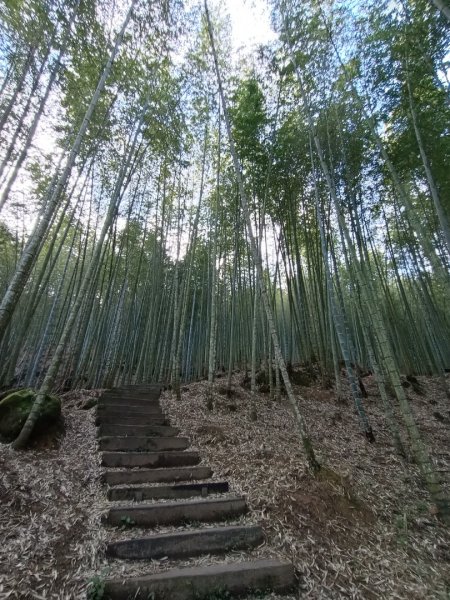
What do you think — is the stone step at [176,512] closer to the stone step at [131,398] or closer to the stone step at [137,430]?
the stone step at [137,430]

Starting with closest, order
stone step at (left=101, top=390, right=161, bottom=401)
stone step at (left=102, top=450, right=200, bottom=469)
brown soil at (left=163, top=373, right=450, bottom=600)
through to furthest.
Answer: brown soil at (left=163, top=373, right=450, bottom=600)
stone step at (left=102, top=450, right=200, bottom=469)
stone step at (left=101, top=390, right=161, bottom=401)

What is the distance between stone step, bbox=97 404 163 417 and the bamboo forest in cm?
4

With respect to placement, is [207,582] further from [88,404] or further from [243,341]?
[243,341]

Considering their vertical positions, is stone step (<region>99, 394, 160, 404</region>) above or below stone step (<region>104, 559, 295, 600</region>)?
above

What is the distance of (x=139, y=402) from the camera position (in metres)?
5.10

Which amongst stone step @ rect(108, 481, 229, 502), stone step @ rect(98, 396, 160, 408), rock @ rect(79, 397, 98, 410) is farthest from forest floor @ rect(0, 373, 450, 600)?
stone step @ rect(98, 396, 160, 408)

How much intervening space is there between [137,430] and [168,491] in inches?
55.5

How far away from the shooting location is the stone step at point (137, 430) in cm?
379

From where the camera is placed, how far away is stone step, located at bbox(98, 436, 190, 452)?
345 centimetres

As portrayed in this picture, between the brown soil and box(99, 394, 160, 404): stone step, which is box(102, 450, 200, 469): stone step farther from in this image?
box(99, 394, 160, 404): stone step

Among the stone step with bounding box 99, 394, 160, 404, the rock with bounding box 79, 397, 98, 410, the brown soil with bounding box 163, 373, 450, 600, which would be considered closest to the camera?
the brown soil with bounding box 163, 373, 450, 600

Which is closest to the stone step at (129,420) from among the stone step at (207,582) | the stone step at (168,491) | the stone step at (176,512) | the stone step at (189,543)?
the stone step at (168,491)

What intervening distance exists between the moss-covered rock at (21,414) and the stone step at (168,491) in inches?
58.4

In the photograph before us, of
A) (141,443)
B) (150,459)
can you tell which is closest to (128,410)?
(141,443)
